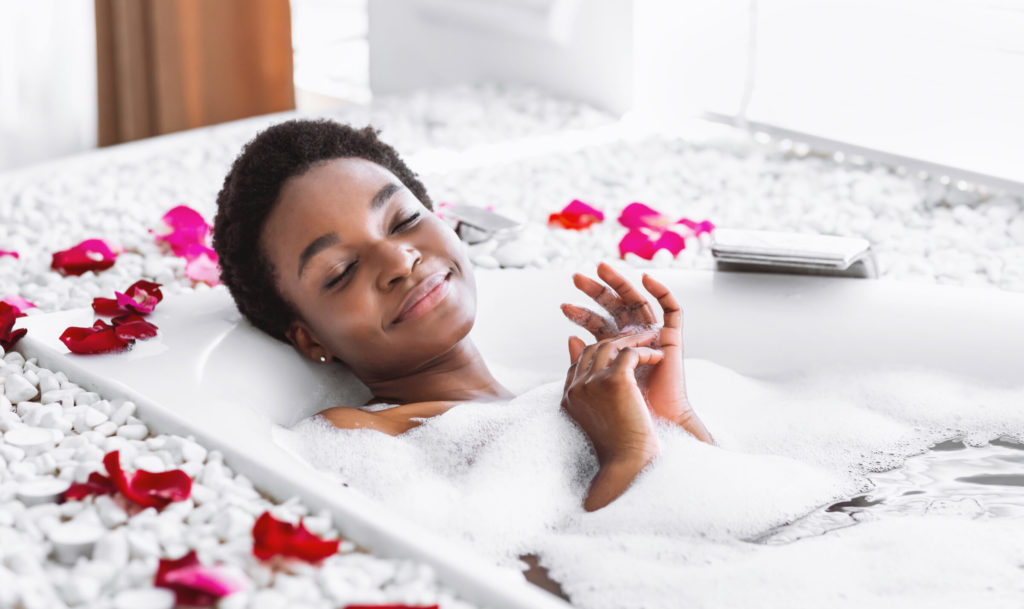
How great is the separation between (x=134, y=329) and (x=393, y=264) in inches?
15.0

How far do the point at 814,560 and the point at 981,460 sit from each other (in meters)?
0.41

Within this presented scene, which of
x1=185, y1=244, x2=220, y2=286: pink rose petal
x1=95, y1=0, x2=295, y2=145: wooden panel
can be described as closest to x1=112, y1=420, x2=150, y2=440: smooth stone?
x1=185, y1=244, x2=220, y2=286: pink rose petal

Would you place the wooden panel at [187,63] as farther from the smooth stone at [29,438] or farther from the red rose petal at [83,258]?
the smooth stone at [29,438]

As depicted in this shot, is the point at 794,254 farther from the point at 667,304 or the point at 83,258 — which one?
the point at 83,258

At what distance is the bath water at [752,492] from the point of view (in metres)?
1.11

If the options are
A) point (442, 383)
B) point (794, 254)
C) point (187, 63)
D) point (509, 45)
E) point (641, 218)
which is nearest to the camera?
point (442, 383)

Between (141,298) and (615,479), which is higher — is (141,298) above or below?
above

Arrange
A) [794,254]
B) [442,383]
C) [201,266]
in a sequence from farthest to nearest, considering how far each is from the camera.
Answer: [201,266], [794,254], [442,383]

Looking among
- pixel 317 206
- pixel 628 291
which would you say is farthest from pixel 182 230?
pixel 628 291

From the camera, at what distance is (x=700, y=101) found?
314 centimetres

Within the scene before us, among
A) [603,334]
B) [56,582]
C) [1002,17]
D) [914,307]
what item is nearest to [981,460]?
[914,307]

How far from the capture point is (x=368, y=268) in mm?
1412

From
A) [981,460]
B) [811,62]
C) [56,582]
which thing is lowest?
[981,460]

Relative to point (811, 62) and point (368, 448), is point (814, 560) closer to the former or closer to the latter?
point (368, 448)
